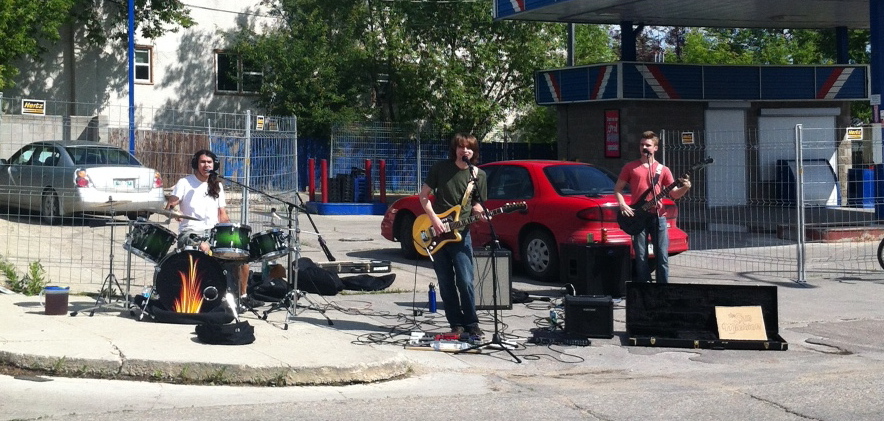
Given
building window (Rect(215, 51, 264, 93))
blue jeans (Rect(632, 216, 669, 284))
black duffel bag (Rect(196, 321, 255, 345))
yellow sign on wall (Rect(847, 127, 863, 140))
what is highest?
building window (Rect(215, 51, 264, 93))

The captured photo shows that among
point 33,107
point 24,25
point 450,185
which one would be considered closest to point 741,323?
point 450,185

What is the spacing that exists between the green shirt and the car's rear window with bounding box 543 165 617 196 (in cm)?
397

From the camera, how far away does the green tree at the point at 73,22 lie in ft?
90.1

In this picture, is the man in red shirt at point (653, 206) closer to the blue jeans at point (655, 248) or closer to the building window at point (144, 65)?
the blue jeans at point (655, 248)

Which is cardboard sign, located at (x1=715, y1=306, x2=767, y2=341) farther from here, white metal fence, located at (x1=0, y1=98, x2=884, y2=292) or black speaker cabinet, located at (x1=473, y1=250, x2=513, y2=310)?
white metal fence, located at (x1=0, y1=98, x2=884, y2=292)

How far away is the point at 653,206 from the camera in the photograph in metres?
11.0

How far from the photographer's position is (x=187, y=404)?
7.10 m

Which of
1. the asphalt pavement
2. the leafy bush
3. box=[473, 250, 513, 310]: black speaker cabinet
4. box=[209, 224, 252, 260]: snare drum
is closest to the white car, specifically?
the leafy bush

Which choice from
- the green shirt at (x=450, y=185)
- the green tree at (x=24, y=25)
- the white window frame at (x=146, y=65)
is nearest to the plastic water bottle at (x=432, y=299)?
the green shirt at (x=450, y=185)

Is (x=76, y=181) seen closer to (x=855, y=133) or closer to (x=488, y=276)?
(x=488, y=276)

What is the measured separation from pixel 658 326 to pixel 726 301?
639 millimetres

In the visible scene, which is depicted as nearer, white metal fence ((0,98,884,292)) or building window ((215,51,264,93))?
white metal fence ((0,98,884,292))

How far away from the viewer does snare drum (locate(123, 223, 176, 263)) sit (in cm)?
958

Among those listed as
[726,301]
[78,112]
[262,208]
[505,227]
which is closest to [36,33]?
[78,112]
